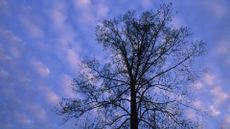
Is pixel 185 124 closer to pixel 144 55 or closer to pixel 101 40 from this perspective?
pixel 144 55

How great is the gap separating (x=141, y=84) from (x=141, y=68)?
1.11 m

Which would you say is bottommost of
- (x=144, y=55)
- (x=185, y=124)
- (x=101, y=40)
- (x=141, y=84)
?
(x=185, y=124)

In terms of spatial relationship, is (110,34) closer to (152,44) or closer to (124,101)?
(152,44)

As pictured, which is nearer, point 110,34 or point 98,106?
point 98,106

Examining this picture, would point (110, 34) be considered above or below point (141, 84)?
above

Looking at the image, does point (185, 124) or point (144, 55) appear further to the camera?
point (144, 55)

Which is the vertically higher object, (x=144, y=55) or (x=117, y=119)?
(x=144, y=55)

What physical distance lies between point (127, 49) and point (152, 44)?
61.6 inches

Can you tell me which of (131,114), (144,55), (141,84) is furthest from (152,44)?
(131,114)

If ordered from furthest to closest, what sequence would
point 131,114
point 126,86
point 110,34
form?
point 110,34
point 126,86
point 131,114

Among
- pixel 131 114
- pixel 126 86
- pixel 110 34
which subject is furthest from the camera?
pixel 110 34

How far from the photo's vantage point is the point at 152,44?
27.5 metres

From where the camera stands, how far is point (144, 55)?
27141 mm

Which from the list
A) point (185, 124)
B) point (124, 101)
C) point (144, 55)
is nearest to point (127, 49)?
point (144, 55)
